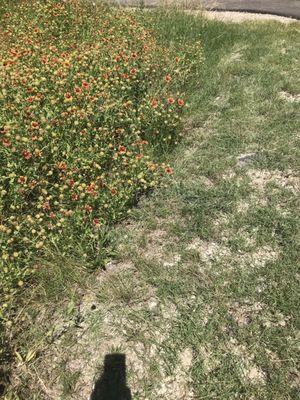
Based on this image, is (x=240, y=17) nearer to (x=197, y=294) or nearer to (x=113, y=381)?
(x=197, y=294)

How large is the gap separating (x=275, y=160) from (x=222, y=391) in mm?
3049

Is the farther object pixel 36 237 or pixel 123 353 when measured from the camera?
pixel 36 237

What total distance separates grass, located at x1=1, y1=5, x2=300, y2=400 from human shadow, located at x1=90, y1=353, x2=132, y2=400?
0.05m

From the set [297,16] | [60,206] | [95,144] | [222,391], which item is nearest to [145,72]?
[95,144]

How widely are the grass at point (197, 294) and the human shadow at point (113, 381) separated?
5cm

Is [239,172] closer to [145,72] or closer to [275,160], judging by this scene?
[275,160]

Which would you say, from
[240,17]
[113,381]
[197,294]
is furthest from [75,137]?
[240,17]

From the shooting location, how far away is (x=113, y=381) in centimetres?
306

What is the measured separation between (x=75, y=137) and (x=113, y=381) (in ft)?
9.31

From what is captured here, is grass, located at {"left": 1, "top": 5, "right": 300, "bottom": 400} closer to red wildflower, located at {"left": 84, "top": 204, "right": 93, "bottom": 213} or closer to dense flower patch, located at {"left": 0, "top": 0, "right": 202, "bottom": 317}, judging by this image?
dense flower patch, located at {"left": 0, "top": 0, "right": 202, "bottom": 317}

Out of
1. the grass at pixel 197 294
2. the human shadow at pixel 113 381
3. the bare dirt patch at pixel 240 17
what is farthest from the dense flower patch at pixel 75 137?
the bare dirt patch at pixel 240 17

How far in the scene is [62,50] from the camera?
21.7 ft

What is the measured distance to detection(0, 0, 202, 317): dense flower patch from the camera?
392 centimetres

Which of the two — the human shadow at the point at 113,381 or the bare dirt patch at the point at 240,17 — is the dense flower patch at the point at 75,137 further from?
the bare dirt patch at the point at 240,17
